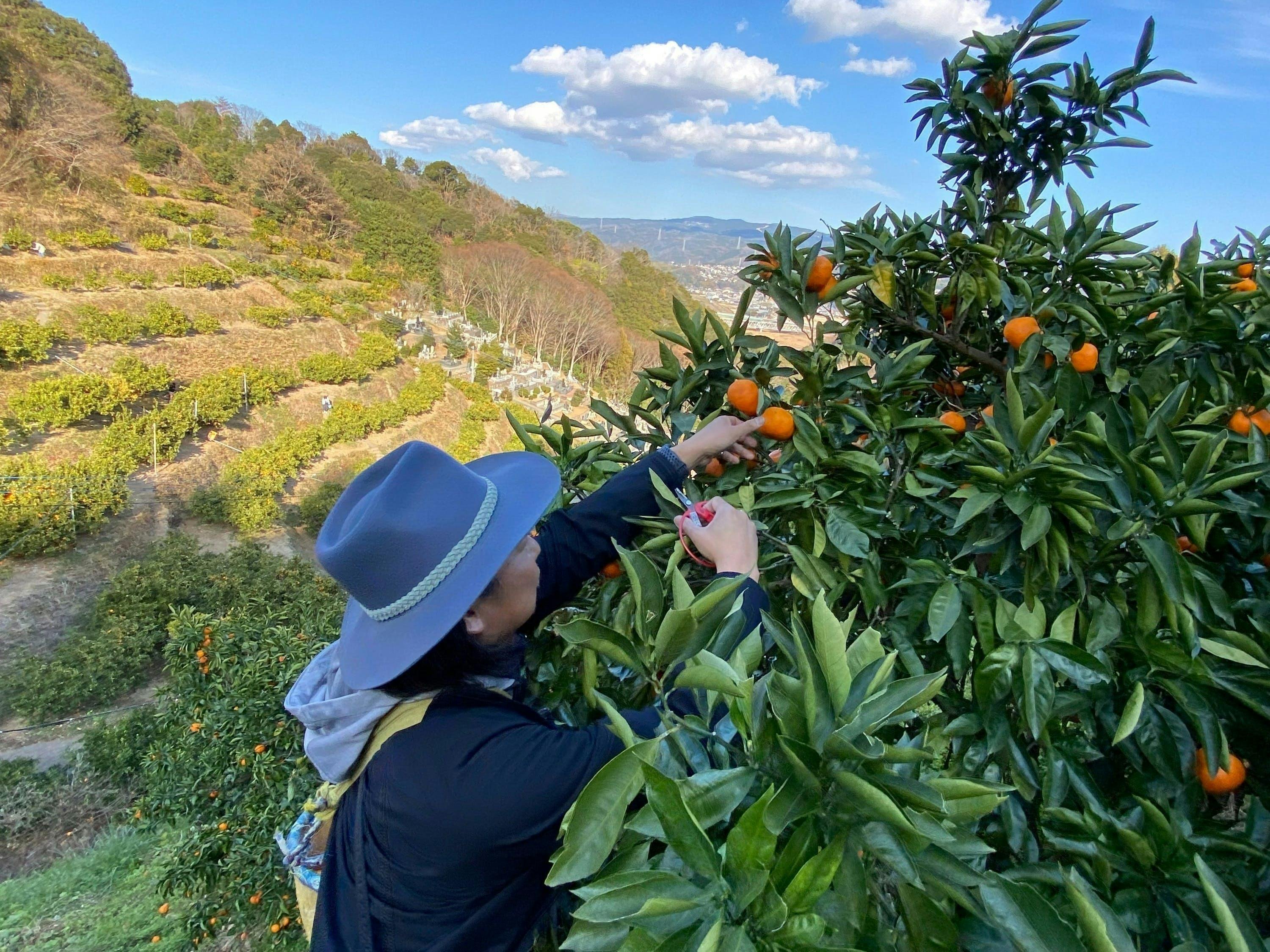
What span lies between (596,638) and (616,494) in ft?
1.86

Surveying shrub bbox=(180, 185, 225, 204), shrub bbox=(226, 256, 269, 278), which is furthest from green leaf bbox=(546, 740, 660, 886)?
shrub bbox=(180, 185, 225, 204)

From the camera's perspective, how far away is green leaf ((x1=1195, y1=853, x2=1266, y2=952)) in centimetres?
57

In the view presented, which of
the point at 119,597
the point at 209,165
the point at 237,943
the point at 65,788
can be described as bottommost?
the point at 65,788

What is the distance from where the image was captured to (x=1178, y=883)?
0.82m

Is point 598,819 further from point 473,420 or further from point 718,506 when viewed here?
point 473,420

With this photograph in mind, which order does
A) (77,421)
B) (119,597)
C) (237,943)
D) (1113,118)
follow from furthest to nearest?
(77,421) → (119,597) → (237,943) → (1113,118)

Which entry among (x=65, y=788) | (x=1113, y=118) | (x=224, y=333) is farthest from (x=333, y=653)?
(x=224, y=333)

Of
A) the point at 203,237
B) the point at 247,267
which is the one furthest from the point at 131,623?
the point at 203,237

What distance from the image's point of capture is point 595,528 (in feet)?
4.49

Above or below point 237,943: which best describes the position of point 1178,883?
above

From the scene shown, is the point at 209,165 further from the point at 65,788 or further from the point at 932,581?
the point at 932,581

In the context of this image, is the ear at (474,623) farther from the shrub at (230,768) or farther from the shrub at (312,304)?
the shrub at (312,304)

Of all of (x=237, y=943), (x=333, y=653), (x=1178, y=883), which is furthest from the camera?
(x=237, y=943)

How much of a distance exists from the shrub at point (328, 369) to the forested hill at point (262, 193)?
681 cm
